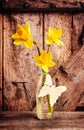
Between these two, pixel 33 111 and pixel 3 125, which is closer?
pixel 3 125

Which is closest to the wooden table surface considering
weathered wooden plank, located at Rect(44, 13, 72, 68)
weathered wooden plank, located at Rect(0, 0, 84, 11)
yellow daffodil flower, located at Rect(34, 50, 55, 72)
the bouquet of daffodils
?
the bouquet of daffodils

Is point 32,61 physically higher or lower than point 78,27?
lower

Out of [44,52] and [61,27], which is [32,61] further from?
[44,52]

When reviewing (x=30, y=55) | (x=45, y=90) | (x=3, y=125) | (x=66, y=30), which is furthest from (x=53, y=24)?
(x=3, y=125)

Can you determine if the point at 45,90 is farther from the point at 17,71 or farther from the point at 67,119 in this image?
the point at 17,71

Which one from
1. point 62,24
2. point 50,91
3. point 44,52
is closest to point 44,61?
point 44,52

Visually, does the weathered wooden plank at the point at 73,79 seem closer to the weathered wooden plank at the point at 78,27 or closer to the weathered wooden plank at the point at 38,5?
the weathered wooden plank at the point at 78,27
